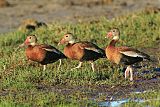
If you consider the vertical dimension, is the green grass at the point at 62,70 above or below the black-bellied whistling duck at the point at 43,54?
below

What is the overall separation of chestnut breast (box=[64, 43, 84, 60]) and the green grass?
253mm

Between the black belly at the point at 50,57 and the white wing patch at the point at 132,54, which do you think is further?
the black belly at the point at 50,57

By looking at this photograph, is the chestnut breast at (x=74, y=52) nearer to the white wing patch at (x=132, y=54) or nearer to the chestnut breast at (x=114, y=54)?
the chestnut breast at (x=114, y=54)

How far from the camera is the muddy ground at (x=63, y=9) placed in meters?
21.9

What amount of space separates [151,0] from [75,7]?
3.64 meters

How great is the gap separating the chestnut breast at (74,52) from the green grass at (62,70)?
253 mm

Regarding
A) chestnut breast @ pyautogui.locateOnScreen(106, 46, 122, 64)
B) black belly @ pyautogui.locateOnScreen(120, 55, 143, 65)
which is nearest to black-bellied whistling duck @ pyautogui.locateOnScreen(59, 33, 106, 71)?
chestnut breast @ pyautogui.locateOnScreen(106, 46, 122, 64)

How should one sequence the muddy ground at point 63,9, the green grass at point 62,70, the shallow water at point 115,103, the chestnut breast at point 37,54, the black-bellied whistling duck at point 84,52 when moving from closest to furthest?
the shallow water at point 115,103
the green grass at point 62,70
the chestnut breast at point 37,54
the black-bellied whistling duck at point 84,52
the muddy ground at point 63,9

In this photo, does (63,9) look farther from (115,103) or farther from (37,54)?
(115,103)

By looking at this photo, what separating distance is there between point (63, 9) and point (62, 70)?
11862mm

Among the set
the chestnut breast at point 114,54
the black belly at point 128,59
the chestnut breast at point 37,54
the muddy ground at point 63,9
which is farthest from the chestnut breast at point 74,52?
the muddy ground at point 63,9

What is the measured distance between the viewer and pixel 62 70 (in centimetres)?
1247

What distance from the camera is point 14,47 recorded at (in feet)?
53.2

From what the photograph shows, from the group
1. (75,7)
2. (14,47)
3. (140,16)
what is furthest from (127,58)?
(75,7)
